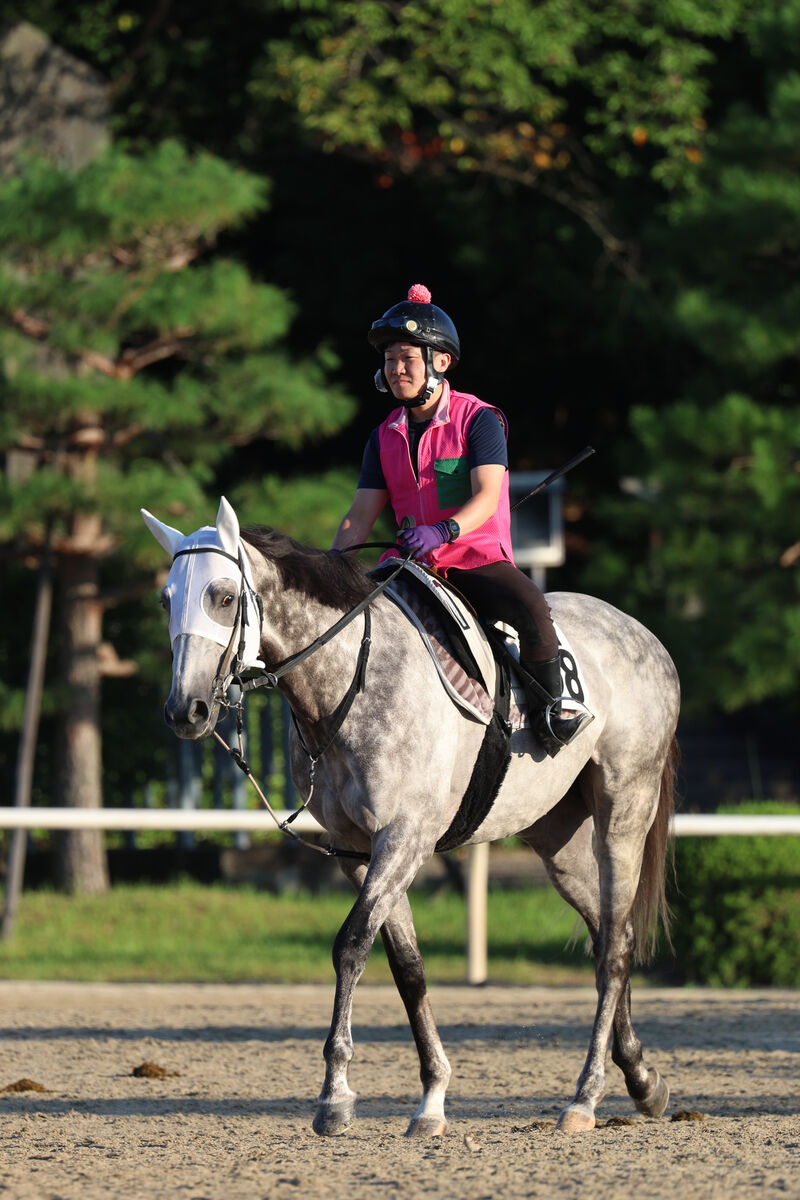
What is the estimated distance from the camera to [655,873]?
19.8ft

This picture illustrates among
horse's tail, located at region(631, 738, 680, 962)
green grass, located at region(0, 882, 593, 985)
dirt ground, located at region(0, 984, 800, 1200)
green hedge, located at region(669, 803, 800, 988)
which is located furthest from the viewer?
green grass, located at region(0, 882, 593, 985)

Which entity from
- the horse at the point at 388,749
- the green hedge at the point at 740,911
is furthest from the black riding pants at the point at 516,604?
the green hedge at the point at 740,911

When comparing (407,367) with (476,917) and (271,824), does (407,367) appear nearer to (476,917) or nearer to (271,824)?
(271,824)

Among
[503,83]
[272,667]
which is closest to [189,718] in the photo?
[272,667]

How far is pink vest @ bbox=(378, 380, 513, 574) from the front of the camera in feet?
17.2

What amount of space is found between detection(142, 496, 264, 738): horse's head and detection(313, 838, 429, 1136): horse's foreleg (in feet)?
2.36

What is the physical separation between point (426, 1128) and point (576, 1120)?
49 centimetres

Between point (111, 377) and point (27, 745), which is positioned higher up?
point (111, 377)

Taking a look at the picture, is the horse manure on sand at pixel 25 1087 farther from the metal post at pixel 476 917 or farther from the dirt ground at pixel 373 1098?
the metal post at pixel 476 917

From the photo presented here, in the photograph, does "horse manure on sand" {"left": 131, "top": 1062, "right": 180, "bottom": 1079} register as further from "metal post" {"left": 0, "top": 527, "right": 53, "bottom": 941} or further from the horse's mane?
"metal post" {"left": 0, "top": 527, "right": 53, "bottom": 941}

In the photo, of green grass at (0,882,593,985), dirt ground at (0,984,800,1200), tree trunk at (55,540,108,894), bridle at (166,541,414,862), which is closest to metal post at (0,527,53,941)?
green grass at (0,882,593,985)

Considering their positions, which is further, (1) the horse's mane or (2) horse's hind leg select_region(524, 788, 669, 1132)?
(2) horse's hind leg select_region(524, 788, 669, 1132)

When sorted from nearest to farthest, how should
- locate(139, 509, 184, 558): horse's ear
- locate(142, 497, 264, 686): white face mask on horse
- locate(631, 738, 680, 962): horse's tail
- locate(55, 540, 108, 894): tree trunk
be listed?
1. locate(142, 497, 264, 686): white face mask on horse
2. locate(139, 509, 184, 558): horse's ear
3. locate(631, 738, 680, 962): horse's tail
4. locate(55, 540, 108, 894): tree trunk

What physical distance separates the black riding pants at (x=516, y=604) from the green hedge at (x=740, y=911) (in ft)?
13.2
